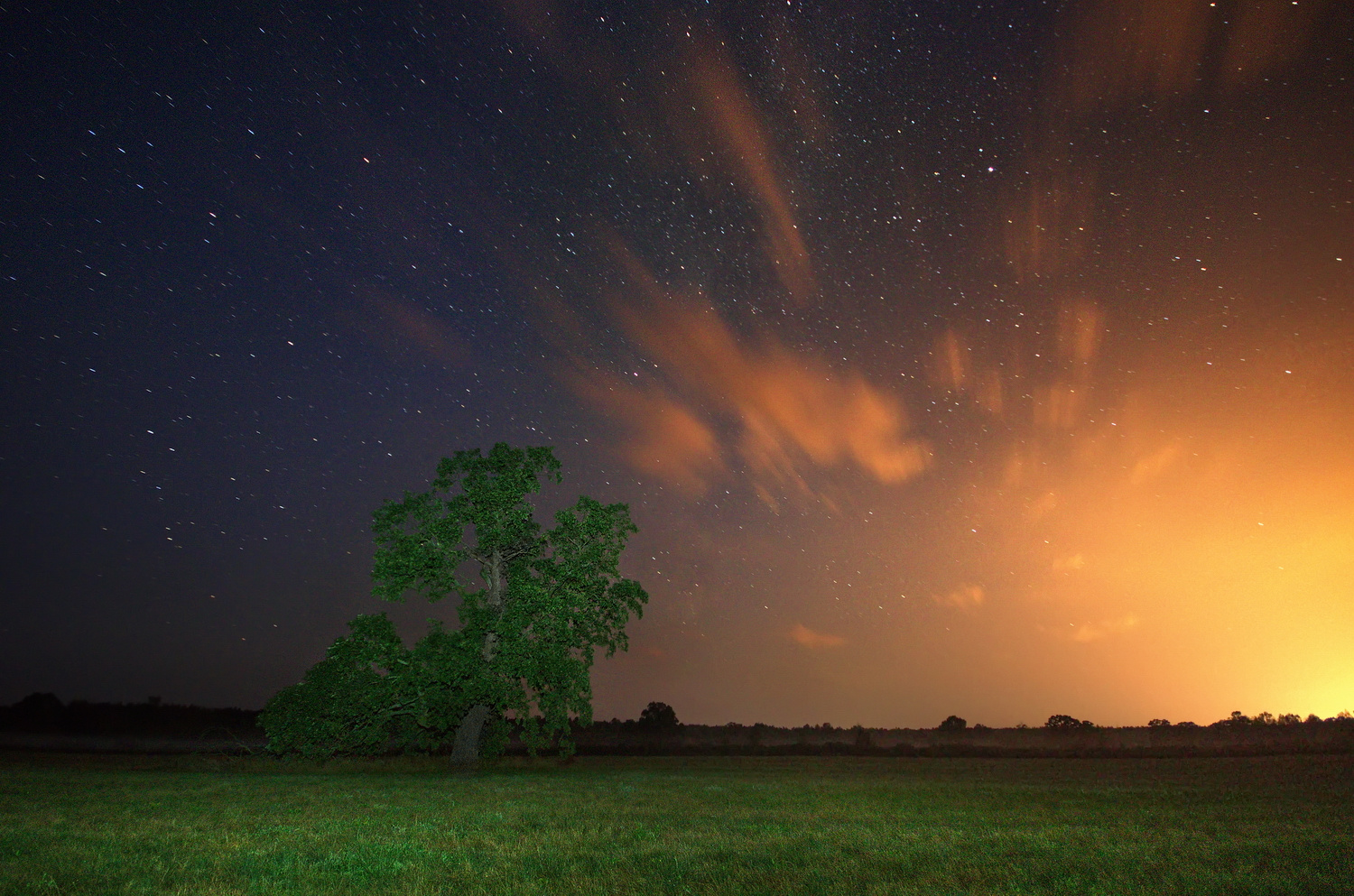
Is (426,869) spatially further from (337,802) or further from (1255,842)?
(1255,842)

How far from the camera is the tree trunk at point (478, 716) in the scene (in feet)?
119

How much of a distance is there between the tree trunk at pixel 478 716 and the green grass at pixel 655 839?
11.3 metres

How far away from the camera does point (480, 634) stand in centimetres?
3328

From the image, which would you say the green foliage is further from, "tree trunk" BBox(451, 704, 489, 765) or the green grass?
the green grass

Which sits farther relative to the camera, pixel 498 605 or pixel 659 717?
pixel 659 717

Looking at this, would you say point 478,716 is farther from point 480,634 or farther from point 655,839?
point 655,839

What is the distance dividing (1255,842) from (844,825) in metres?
6.86

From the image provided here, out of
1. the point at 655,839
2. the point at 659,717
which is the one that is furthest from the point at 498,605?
the point at 659,717

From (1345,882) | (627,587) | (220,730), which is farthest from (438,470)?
(1345,882)

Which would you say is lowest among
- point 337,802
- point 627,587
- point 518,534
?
point 337,802

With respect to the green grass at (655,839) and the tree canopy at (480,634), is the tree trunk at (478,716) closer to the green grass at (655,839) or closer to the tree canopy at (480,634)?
the tree canopy at (480,634)

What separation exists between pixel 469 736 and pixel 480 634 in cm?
682

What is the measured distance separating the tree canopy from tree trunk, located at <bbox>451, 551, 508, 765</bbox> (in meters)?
0.06

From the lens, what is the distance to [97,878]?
905 centimetres
